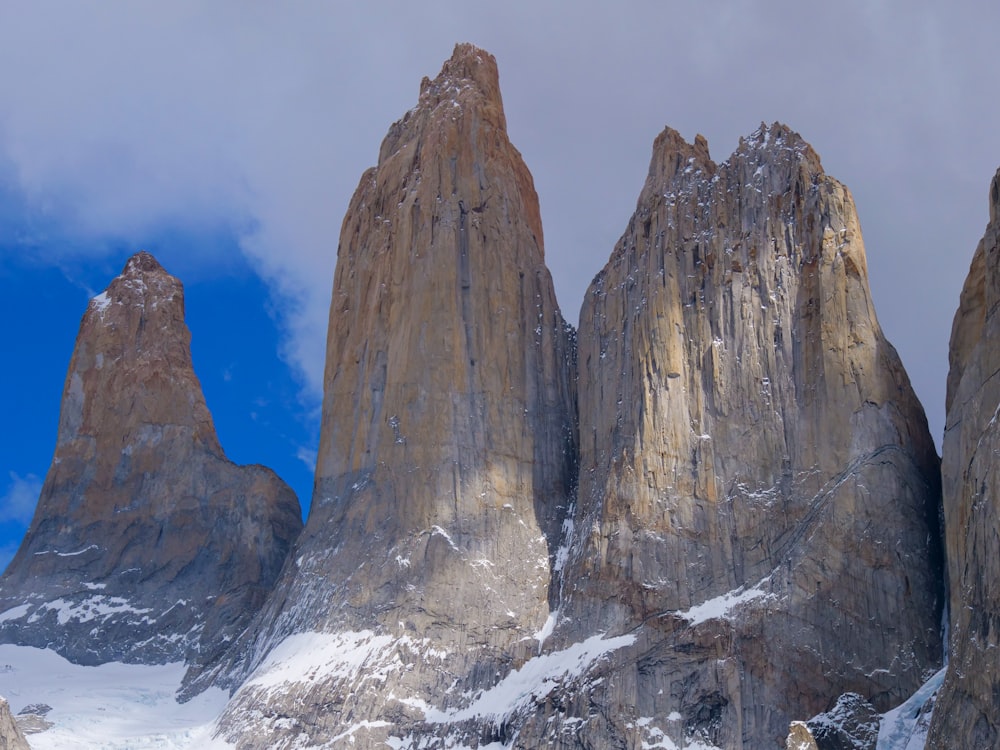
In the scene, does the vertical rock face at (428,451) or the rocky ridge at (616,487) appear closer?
the rocky ridge at (616,487)

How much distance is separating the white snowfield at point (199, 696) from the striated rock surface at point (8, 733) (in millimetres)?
10353

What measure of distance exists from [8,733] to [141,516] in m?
35.5

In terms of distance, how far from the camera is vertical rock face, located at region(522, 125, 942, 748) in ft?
225

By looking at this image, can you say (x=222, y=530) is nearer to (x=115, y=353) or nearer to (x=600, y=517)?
(x=115, y=353)

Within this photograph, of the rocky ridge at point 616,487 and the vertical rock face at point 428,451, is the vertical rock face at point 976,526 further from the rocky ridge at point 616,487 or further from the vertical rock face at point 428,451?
the vertical rock face at point 428,451

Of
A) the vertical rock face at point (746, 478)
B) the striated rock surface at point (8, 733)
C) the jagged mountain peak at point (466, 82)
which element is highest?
the jagged mountain peak at point (466, 82)

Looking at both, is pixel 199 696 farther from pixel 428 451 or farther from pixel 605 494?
pixel 605 494

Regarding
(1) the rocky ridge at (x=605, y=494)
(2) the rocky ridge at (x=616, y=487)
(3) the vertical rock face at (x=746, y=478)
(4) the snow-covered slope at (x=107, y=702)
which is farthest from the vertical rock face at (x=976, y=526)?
(4) the snow-covered slope at (x=107, y=702)

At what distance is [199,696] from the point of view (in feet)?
298

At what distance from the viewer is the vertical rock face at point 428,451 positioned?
259 ft

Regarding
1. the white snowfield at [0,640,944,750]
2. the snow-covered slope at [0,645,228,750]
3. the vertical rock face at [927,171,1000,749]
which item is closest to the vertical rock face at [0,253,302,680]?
the snow-covered slope at [0,645,228,750]

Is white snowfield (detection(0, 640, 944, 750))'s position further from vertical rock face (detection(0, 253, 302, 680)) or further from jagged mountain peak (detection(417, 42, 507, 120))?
jagged mountain peak (detection(417, 42, 507, 120))

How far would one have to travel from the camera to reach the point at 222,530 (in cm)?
10619

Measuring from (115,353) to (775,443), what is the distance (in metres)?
58.1
